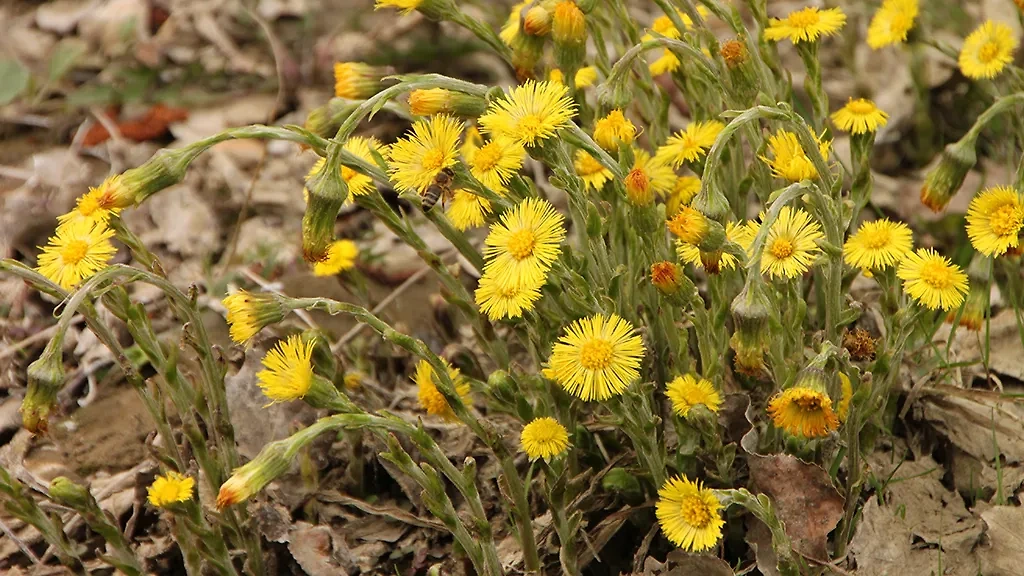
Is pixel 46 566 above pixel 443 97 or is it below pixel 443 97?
below

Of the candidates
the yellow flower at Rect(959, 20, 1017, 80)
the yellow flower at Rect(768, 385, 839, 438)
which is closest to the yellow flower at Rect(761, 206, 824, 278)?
the yellow flower at Rect(768, 385, 839, 438)

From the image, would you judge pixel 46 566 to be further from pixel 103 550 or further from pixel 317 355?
pixel 317 355

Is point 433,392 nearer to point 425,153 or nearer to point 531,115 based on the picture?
point 425,153

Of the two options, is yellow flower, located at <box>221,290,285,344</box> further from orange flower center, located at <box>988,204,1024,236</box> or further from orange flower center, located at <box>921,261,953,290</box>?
orange flower center, located at <box>988,204,1024,236</box>

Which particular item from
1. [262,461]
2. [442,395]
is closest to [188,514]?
[262,461]

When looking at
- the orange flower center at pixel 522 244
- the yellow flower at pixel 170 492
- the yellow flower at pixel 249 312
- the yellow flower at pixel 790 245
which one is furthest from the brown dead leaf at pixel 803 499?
the yellow flower at pixel 170 492

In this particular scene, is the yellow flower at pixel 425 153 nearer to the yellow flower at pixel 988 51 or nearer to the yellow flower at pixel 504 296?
the yellow flower at pixel 504 296

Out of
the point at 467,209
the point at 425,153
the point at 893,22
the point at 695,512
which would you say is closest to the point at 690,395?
the point at 695,512
